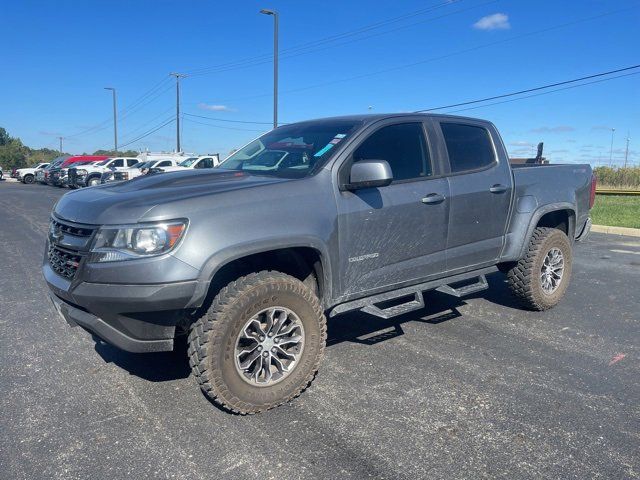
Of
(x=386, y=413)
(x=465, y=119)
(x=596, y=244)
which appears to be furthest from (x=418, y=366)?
(x=596, y=244)

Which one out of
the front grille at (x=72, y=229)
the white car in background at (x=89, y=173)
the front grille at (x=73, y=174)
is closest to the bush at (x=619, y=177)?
the white car in background at (x=89, y=173)

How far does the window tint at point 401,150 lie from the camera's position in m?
4.04

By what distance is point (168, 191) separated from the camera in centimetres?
334

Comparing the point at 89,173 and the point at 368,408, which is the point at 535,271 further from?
the point at 89,173

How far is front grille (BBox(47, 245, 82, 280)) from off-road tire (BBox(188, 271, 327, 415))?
0.82 metres

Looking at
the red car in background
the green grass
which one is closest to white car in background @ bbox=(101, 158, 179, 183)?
the red car in background

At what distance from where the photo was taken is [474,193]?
4590 millimetres

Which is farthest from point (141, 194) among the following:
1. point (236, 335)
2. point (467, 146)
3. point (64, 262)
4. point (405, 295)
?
point (467, 146)

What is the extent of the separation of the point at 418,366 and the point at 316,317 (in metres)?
1.05

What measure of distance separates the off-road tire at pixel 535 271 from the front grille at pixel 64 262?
4.02 metres

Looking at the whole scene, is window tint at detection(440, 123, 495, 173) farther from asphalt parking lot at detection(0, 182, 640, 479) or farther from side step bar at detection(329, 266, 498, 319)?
asphalt parking lot at detection(0, 182, 640, 479)

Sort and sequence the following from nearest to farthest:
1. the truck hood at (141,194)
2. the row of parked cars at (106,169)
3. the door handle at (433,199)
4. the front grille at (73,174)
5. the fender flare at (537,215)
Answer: the truck hood at (141,194), the door handle at (433,199), the fender flare at (537,215), the row of parked cars at (106,169), the front grille at (73,174)

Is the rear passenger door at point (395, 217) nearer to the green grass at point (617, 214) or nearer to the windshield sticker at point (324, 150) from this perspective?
the windshield sticker at point (324, 150)

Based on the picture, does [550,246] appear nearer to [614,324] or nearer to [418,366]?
[614,324]
